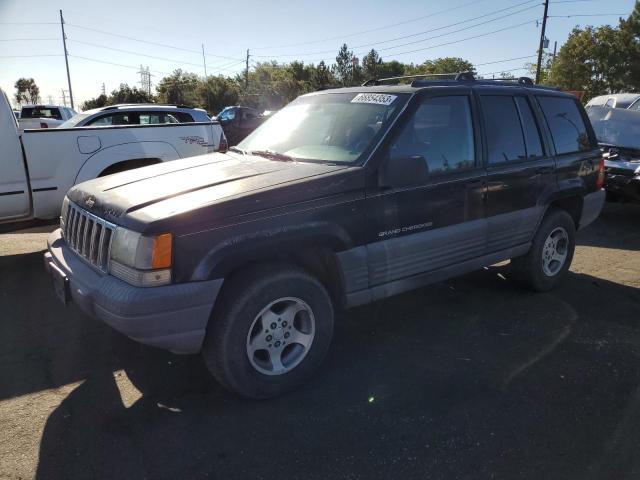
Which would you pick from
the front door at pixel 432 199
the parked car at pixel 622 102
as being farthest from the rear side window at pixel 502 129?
the parked car at pixel 622 102

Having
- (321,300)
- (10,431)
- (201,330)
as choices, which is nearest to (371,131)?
(321,300)

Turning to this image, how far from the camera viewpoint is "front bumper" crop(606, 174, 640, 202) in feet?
25.3

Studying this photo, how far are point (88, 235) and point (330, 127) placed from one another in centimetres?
184

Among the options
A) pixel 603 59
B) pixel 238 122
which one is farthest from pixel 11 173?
pixel 603 59

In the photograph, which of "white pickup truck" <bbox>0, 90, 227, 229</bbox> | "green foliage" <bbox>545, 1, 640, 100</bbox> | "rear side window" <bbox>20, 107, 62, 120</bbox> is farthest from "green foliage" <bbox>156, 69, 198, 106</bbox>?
"white pickup truck" <bbox>0, 90, 227, 229</bbox>

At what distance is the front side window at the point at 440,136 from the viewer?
3.57 meters

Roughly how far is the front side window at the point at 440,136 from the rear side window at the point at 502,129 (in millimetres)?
224

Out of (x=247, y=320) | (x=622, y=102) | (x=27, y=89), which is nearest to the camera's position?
(x=247, y=320)

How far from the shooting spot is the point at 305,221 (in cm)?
302

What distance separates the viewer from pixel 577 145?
5.02 m

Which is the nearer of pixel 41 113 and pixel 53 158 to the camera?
pixel 53 158

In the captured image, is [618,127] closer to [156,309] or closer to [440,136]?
[440,136]

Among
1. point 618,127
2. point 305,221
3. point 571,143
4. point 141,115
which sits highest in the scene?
point 141,115

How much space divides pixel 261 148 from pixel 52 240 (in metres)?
1.69
